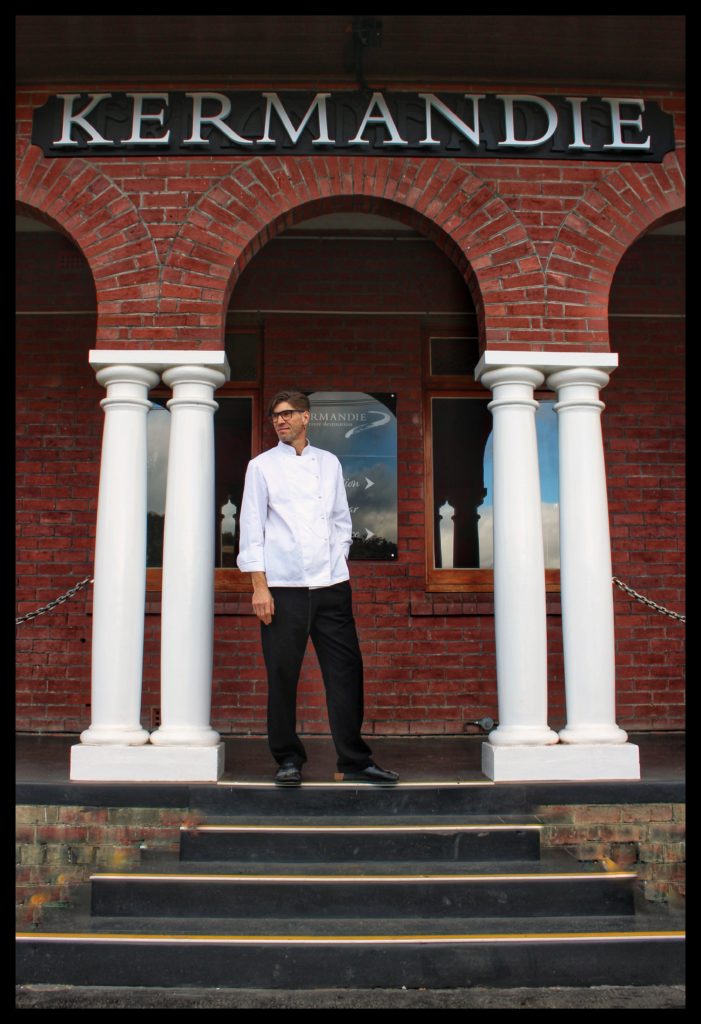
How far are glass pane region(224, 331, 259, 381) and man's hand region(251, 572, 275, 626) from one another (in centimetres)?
267

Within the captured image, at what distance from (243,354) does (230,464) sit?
86 centimetres

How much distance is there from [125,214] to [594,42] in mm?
2872

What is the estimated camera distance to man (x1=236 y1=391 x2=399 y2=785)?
179 inches

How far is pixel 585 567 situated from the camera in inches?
197

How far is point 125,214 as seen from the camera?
5219mm

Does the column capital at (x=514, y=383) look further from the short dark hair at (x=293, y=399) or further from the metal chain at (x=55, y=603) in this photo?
the metal chain at (x=55, y=603)

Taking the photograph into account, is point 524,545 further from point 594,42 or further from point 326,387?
point 594,42

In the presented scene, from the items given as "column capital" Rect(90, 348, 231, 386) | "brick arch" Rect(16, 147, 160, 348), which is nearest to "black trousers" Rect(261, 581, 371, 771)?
"column capital" Rect(90, 348, 231, 386)

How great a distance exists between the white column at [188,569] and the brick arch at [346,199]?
462mm

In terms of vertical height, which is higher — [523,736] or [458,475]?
[458,475]

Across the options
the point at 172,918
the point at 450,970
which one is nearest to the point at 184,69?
the point at 172,918

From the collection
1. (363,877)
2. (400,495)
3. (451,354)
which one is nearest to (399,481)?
(400,495)

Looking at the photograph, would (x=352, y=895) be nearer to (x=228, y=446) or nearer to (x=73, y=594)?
(x=73, y=594)

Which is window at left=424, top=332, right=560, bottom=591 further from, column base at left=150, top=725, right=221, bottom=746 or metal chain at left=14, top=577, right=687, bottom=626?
column base at left=150, top=725, right=221, bottom=746
